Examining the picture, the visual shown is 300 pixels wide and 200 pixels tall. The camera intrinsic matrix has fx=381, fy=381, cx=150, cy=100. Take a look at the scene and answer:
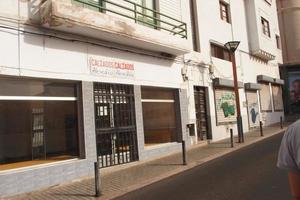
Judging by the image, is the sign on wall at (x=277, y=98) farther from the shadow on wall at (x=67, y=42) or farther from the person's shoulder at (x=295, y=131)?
the person's shoulder at (x=295, y=131)

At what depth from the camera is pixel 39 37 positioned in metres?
10.3

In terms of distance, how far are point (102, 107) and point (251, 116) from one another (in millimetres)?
14342

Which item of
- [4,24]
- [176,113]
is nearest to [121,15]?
[4,24]

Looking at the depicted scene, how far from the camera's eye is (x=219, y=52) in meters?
21.6

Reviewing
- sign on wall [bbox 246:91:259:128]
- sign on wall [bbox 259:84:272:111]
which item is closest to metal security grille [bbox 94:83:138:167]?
sign on wall [bbox 246:91:259:128]

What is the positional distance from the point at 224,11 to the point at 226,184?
16.3 m

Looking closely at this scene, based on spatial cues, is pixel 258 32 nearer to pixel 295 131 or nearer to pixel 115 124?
pixel 115 124

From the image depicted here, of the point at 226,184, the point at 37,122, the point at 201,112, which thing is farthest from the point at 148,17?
the point at 226,184

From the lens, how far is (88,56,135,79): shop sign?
1207 cm

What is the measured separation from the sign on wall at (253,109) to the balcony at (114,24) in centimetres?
927

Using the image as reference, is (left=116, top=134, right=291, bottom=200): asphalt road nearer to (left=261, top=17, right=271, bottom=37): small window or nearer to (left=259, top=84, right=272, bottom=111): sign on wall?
(left=259, top=84, right=272, bottom=111): sign on wall

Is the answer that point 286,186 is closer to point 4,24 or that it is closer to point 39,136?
point 39,136

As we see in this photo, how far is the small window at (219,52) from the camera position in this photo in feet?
68.3

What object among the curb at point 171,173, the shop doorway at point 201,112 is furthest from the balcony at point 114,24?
the curb at point 171,173
